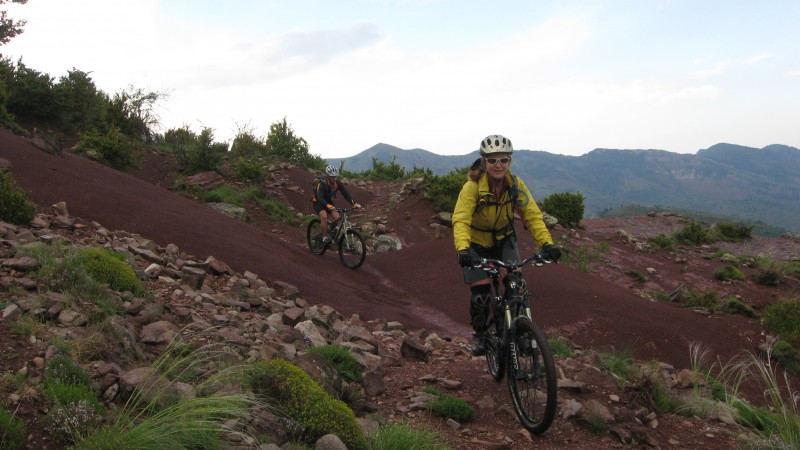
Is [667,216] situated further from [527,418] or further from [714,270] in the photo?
[527,418]

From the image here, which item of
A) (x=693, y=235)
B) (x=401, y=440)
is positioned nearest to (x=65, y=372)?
(x=401, y=440)

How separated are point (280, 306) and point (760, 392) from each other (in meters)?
7.22

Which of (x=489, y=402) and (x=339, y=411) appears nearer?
(x=339, y=411)

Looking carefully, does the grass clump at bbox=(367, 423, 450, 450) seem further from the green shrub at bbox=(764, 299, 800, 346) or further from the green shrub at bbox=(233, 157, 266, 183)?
the green shrub at bbox=(233, 157, 266, 183)

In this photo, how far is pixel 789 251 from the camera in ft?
69.6

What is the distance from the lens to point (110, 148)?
19.2m

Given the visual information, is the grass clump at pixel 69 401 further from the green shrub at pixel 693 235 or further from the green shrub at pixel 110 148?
the green shrub at pixel 693 235

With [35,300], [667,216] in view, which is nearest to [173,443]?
[35,300]

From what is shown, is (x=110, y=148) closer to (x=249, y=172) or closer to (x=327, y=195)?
(x=249, y=172)

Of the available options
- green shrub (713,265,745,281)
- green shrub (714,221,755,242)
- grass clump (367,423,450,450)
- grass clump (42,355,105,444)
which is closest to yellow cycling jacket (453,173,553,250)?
grass clump (367,423,450,450)

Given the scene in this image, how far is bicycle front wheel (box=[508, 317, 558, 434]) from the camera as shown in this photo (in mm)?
4234

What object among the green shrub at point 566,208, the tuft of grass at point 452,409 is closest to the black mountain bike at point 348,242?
the tuft of grass at point 452,409

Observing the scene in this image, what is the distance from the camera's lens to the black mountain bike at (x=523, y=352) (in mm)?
4301

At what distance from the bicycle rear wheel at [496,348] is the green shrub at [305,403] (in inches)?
72.8
